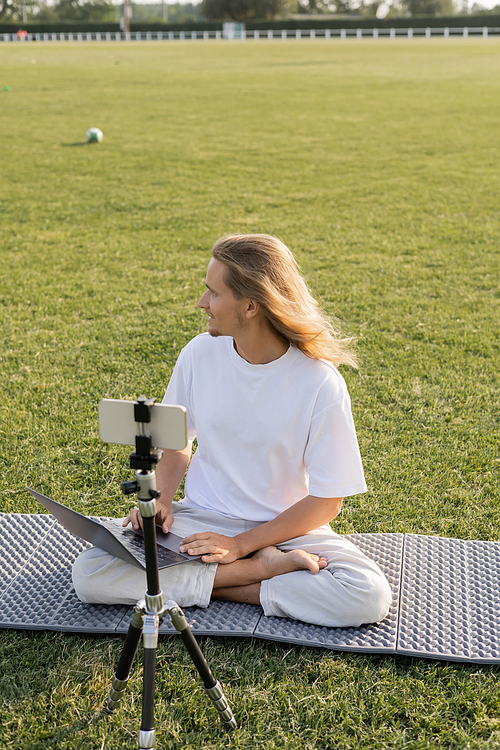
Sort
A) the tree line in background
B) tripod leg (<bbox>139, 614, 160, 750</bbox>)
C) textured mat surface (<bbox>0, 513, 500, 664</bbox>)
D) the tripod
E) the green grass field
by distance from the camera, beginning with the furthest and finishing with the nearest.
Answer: the tree line in background → textured mat surface (<bbox>0, 513, 500, 664</bbox>) → the green grass field → tripod leg (<bbox>139, 614, 160, 750</bbox>) → the tripod

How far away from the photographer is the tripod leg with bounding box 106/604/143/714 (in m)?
1.81

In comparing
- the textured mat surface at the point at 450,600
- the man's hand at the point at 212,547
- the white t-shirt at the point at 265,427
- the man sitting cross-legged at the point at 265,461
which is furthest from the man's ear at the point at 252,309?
the textured mat surface at the point at 450,600

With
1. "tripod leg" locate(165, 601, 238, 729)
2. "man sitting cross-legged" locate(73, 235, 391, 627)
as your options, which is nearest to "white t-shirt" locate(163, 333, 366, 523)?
"man sitting cross-legged" locate(73, 235, 391, 627)

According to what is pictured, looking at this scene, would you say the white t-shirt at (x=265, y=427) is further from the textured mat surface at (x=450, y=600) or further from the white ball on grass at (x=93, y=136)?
the white ball on grass at (x=93, y=136)

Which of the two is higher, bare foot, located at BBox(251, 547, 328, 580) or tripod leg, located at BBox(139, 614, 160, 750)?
tripod leg, located at BBox(139, 614, 160, 750)

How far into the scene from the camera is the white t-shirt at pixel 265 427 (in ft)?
7.86

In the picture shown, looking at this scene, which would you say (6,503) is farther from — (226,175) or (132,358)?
(226,175)

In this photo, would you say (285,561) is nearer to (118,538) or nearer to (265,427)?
(265,427)

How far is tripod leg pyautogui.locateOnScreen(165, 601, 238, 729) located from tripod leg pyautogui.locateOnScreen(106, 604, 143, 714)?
8 centimetres

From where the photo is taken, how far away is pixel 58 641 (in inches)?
96.7

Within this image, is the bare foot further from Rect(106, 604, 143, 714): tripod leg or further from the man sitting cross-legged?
Rect(106, 604, 143, 714): tripod leg

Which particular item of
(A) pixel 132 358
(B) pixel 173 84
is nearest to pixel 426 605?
(A) pixel 132 358

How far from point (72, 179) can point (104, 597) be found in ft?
27.9

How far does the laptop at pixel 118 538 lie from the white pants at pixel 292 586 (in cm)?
9
